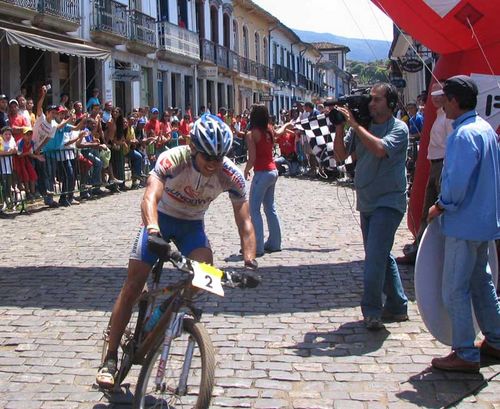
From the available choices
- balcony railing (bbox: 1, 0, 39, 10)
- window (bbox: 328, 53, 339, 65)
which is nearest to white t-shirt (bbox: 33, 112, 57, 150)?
balcony railing (bbox: 1, 0, 39, 10)

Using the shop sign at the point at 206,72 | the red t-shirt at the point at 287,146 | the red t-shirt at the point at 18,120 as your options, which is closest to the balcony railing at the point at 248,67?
the shop sign at the point at 206,72

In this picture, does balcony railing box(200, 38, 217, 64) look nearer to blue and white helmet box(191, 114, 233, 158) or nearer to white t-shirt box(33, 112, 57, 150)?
white t-shirt box(33, 112, 57, 150)

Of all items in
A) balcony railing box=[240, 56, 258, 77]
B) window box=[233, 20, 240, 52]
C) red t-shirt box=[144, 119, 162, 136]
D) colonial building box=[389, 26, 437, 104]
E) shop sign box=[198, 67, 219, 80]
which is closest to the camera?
colonial building box=[389, 26, 437, 104]

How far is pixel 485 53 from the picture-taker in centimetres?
698

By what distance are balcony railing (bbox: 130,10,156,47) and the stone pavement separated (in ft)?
58.3

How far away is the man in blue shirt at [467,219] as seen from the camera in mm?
4422

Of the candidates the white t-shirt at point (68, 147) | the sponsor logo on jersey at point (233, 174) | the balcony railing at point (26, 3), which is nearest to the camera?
the sponsor logo on jersey at point (233, 174)

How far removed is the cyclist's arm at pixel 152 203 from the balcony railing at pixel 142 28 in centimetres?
2314

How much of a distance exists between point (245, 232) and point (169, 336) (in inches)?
31.1

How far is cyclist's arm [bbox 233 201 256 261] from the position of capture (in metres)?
3.92

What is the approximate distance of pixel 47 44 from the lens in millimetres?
17328

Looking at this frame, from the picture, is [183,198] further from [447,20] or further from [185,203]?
[447,20]

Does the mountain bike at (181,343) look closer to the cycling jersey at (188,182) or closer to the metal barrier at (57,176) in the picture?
the cycling jersey at (188,182)

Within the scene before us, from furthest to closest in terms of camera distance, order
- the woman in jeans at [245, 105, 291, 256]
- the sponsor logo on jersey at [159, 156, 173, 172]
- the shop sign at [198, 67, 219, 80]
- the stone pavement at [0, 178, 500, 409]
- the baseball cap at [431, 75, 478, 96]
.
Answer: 1. the shop sign at [198, 67, 219, 80]
2. the woman in jeans at [245, 105, 291, 256]
3. the baseball cap at [431, 75, 478, 96]
4. the stone pavement at [0, 178, 500, 409]
5. the sponsor logo on jersey at [159, 156, 173, 172]
